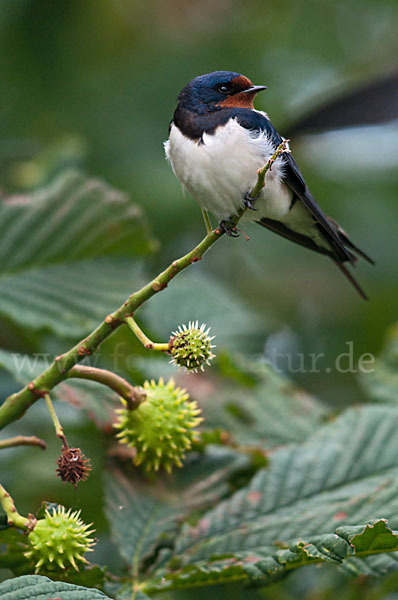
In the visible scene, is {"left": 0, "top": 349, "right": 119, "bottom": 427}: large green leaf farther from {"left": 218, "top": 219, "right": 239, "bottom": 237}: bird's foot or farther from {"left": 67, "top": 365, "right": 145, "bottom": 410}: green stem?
{"left": 218, "top": 219, "right": 239, "bottom": 237}: bird's foot

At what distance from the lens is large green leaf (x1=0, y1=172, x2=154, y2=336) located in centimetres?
248

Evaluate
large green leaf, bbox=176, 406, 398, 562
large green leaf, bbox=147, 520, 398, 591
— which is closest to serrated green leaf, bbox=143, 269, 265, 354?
large green leaf, bbox=176, 406, 398, 562

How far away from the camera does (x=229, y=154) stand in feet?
6.13

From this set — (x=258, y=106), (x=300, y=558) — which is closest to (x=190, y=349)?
(x=300, y=558)

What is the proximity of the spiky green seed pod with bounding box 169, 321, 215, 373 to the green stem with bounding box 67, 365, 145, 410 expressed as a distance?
18 centimetres

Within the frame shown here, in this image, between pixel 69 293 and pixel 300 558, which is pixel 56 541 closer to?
pixel 300 558

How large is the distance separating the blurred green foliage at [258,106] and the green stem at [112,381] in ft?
4.73

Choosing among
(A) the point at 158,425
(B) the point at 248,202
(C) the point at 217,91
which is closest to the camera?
(A) the point at 158,425

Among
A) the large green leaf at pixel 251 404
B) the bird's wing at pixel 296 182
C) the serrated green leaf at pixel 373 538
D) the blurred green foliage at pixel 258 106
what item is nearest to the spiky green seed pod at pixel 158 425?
the serrated green leaf at pixel 373 538

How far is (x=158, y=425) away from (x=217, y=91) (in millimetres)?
903

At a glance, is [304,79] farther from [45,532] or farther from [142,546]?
[45,532]

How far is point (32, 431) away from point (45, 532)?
1337 mm

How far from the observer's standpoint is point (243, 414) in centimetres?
278

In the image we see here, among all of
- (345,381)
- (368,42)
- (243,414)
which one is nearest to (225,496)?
(243,414)
